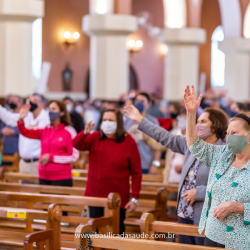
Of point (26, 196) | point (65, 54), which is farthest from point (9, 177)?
point (65, 54)

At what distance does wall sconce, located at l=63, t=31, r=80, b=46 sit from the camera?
1828cm

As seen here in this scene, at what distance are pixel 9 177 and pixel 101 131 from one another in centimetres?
189

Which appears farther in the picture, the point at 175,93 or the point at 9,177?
the point at 175,93

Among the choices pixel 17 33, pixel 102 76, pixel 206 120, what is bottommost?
pixel 206 120

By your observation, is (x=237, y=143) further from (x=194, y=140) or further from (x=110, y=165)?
(x=110, y=165)

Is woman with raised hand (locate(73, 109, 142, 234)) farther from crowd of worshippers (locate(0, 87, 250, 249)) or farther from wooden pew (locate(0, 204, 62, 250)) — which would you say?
wooden pew (locate(0, 204, 62, 250))

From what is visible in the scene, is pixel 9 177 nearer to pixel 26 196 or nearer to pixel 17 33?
pixel 26 196

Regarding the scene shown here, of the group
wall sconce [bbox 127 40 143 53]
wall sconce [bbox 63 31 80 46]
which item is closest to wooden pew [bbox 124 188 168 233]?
wall sconce [bbox 63 31 80 46]

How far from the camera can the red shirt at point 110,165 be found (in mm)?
4434

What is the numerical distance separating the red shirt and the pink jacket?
2.20 ft

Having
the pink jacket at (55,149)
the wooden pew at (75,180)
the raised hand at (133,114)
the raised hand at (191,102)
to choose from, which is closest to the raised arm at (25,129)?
the pink jacket at (55,149)

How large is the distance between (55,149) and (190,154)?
6.33 feet

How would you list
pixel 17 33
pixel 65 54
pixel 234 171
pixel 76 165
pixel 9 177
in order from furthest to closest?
pixel 65 54 < pixel 17 33 < pixel 76 165 < pixel 9 177 < pixel 234 171

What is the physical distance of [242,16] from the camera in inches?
610
